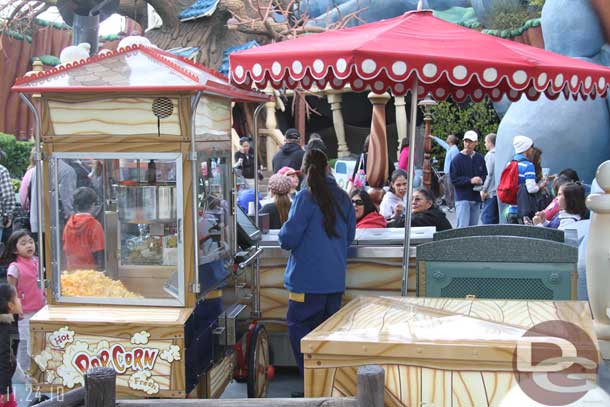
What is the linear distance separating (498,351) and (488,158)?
904 centimetres

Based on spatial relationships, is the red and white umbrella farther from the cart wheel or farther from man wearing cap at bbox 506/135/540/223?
man wearing cap at bbox 506/135/540/223

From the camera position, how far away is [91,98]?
3.99 m

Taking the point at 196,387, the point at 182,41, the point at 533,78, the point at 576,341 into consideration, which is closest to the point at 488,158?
the point at 533,78

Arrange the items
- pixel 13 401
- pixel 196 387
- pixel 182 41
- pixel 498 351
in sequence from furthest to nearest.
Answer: pixel 182 41
pixel 13 401
pixel 196 387
pixel 498 351

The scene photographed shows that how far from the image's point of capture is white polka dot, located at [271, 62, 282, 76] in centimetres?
427

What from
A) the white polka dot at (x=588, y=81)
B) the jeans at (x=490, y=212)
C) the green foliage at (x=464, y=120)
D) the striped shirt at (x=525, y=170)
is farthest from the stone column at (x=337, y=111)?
the white polka dot at (x=588, y=81)

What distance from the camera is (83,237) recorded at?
4.27 metres

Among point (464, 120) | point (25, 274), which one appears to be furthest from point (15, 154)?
point (25, 274)

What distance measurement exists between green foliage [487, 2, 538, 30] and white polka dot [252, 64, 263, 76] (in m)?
14.4

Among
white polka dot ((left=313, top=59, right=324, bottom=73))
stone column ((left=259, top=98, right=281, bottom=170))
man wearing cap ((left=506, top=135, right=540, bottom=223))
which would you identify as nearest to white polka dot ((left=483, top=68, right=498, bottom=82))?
white polka dot ((left=313, top=59, right=324, bottom=73))

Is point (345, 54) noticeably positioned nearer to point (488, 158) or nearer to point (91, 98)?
point (91, 98)

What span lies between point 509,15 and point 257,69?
14.6m

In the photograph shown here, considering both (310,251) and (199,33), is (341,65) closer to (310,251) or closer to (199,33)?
(310,251)

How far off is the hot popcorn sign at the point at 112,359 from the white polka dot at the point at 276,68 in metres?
1.57
